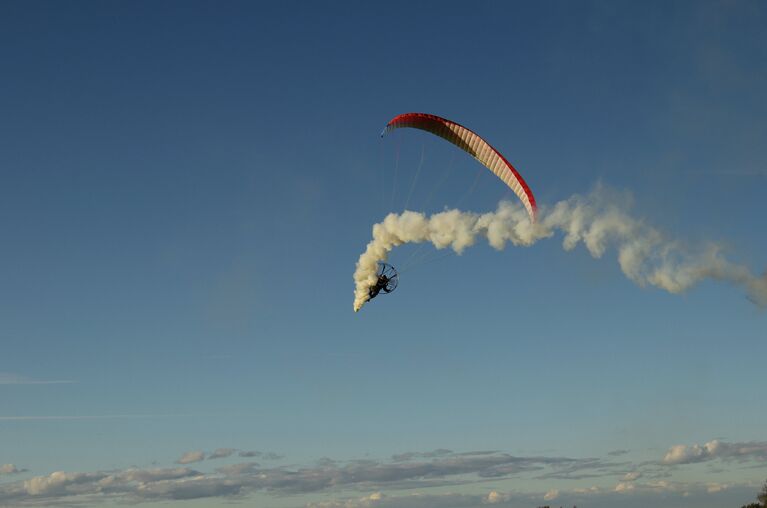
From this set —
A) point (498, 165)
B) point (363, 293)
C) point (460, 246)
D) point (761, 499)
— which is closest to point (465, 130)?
point (498, 165)

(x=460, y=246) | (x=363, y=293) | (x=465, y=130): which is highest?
(x=465, y=130)

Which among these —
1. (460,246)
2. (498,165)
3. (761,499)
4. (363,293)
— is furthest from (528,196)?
(761,499)

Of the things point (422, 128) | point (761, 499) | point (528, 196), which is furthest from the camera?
point (761, 499)

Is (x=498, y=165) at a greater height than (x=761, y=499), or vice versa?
(x=498, y=165)

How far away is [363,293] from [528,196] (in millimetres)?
15841

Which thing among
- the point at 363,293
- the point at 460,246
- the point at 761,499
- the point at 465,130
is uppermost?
the point at 465,130

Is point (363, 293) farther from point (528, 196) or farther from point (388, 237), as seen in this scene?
point (528, 196)

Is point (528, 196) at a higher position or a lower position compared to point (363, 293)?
higher

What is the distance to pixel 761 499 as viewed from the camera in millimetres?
186375

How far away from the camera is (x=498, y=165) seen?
7544 centimetres

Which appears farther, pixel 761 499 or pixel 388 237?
pixel 761 499

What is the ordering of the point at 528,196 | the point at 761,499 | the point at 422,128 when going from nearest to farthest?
the point at 528,196
the point at 422,128
the point at 761,499

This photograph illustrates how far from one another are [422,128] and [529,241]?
1359 centimetres

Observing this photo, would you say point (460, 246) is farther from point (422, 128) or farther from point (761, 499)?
point (761, 499)
